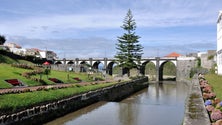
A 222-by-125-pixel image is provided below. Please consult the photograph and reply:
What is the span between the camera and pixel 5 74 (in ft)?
75.3

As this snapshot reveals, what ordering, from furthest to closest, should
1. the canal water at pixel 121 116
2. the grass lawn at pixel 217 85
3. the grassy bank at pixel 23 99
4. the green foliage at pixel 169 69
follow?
the green foliage at pixel 169 69 → the grass lawn at pixel 217 85 → the canal water at pixel 121 116 → the grassy bank at pixel 23 99

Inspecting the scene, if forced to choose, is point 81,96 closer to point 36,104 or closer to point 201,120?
point 36,104

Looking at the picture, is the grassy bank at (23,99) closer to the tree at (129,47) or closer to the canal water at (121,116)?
the canal water at (121,116)

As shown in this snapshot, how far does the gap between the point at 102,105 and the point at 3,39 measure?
5386 cm

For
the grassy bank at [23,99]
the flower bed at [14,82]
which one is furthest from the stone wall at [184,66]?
the grassy bank at [23,99]

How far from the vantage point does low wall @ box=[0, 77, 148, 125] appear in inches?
481

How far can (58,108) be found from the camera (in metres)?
15.9

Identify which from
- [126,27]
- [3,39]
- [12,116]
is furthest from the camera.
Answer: [3,39]

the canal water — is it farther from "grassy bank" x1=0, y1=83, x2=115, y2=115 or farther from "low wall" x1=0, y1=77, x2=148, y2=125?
"grassy bank" x1=0, y1=83, x2=115, y2=115

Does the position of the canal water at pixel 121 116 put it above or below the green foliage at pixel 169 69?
below

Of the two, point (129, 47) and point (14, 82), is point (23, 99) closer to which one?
point (14, 82)

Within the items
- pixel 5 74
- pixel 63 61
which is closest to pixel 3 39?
pixel 63 61

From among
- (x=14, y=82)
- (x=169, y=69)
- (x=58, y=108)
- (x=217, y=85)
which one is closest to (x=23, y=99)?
(x=58, y=108)

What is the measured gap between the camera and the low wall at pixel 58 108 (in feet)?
40.1
